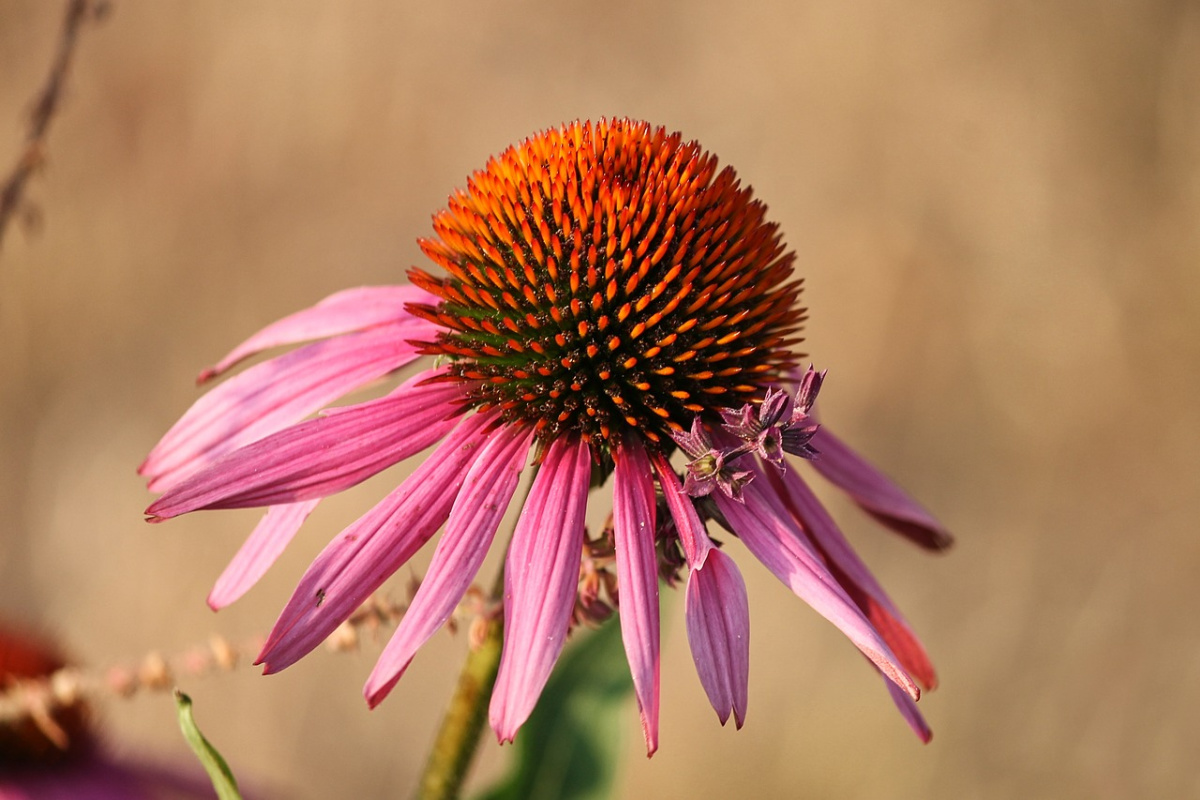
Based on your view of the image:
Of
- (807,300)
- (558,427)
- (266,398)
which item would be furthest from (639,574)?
(807,300)

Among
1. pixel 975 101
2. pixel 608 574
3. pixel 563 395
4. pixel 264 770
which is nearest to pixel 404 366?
pixel 563 395

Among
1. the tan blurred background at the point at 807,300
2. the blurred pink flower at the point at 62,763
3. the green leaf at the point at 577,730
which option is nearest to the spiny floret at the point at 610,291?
the green leaf at the point at 577,730

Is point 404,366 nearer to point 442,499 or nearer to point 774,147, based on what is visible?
point 442,499

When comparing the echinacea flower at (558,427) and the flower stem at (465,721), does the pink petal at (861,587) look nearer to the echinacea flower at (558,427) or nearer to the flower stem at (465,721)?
the echinacea flower at (558,427)

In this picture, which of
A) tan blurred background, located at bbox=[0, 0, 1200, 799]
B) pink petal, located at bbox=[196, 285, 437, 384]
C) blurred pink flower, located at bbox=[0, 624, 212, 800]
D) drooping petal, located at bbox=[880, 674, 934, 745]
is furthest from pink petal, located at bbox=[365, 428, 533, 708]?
tan blurred background, located at bbox=[0, 0, 1200, 799]

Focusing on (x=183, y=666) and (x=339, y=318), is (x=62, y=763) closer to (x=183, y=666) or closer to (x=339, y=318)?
(x=183, y=666)
